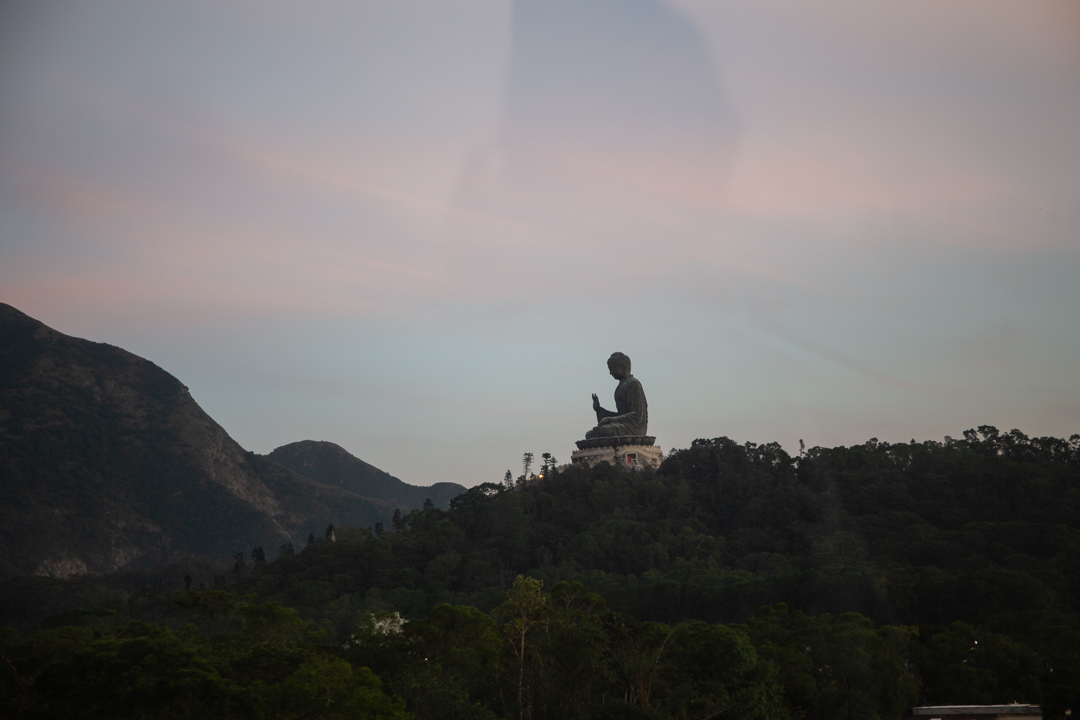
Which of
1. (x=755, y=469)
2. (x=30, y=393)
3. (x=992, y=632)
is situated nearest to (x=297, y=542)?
(x=30, y=393)

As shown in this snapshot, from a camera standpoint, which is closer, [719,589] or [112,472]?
[719,589]

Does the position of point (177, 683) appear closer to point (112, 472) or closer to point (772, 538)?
point (772, 538)

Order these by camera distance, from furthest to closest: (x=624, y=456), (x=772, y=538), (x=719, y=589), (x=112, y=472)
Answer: (x=112, y=472)
(x=624, y=456)
(x=772, y=538)
(x=719, y=589)

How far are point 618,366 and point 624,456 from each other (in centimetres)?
654

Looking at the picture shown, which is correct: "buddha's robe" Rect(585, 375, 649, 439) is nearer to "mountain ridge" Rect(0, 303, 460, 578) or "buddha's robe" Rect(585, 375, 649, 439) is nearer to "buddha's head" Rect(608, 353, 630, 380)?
"buddha's head" Rect(608, 353, 630, 380)

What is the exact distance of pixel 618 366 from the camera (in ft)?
239

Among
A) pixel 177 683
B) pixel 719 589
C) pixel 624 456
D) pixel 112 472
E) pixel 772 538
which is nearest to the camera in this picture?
pixel 177 683

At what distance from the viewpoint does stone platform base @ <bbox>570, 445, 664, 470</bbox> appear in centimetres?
7031

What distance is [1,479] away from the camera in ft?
342

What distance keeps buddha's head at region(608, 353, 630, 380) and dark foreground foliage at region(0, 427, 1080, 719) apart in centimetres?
692

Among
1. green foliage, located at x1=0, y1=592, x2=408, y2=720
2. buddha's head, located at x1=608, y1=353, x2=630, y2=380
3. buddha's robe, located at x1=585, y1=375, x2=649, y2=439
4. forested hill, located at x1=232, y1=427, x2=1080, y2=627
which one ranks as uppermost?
buddha's head, located at x1=608, y1=353, x2=630, y2=380

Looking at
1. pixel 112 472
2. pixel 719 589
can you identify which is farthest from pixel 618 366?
pixel 112 472

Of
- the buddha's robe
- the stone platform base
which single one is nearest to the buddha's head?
the buddha's robe

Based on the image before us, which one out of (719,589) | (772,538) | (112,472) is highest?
(112,472)
